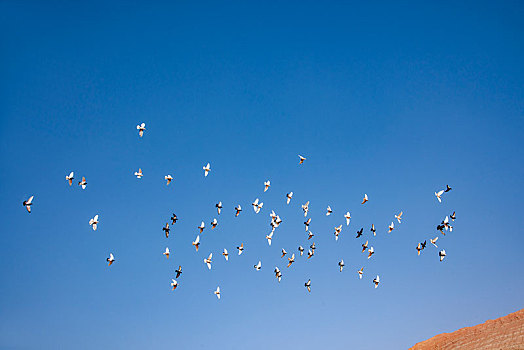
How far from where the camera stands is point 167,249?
146ft

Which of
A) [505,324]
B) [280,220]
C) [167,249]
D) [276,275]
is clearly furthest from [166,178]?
[505,324]

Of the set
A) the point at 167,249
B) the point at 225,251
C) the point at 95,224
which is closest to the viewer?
the point at 95,224

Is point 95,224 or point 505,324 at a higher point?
point 95,224

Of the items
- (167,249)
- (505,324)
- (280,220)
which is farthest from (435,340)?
(167,249)

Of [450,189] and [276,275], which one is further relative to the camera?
[276,275]

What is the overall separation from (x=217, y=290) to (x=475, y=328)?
212 feet

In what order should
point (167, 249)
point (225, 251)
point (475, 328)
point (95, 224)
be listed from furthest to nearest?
point (475, 328)
point (225, 251)
point (167, 249)
point (95, 224)

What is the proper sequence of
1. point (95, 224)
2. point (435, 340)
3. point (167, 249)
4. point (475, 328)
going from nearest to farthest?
point (95, 224) → point (167, 249) → point (475, 328) → point (435, 340)

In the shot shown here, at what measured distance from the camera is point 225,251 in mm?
47500

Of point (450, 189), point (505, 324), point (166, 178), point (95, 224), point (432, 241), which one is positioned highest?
point (166, 178)

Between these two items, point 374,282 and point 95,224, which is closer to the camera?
point 95,224

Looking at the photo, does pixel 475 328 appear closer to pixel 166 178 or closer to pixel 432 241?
pixel 432 241

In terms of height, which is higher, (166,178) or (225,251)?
(166,178)

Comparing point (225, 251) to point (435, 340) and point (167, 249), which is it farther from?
point (435, 340)
